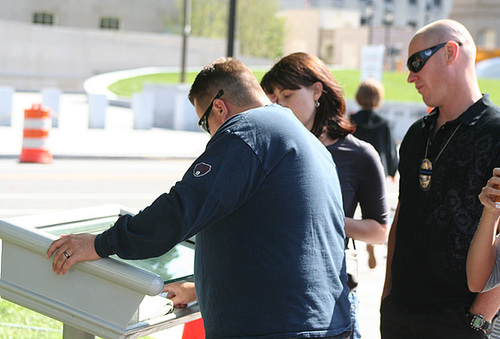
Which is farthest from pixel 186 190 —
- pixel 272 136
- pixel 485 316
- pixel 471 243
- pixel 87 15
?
pixel 87 15

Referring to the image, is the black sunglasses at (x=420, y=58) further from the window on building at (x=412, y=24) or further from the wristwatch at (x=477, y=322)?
the window on building at (x=412, y=24)

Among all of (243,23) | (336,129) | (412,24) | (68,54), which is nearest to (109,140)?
(336,129)

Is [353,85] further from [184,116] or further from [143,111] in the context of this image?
[143,111]

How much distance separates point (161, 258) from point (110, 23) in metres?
56.7

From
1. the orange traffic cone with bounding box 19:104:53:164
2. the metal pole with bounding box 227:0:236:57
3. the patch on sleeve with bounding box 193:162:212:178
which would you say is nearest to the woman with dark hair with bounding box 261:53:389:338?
the patch on sleeve with bounding box 193:162:212:178

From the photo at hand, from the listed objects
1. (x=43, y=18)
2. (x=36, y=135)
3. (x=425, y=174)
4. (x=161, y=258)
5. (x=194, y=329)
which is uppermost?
(x=425, y=174)

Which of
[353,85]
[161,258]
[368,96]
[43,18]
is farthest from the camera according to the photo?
→ [43,18]

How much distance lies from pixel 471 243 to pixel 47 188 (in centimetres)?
1095

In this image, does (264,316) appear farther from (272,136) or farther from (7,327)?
(7,327)

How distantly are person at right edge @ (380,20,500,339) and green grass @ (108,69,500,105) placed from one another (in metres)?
33.1

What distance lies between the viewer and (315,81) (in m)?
3.80

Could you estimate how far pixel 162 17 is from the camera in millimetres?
58875

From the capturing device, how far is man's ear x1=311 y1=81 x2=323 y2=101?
12.5ft

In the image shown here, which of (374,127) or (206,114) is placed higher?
(206,114)
